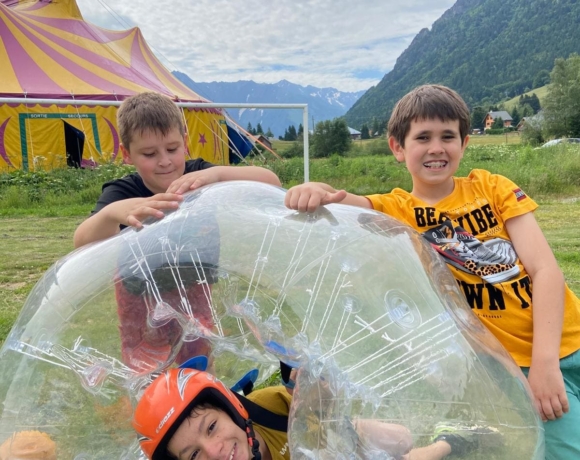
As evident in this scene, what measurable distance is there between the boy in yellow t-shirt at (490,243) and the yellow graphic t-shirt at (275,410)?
2.85 ft

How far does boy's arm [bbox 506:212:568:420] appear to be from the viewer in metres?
1.83

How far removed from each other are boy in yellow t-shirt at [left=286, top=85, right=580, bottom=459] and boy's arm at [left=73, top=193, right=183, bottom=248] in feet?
1.59

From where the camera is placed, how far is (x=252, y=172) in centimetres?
237

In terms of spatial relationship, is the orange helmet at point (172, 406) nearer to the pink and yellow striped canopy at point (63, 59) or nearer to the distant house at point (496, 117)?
the pink and yellow striped canopy at point (63, 59)

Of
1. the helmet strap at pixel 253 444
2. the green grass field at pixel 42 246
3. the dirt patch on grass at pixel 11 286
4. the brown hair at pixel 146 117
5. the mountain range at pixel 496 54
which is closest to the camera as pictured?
the helmet strap at pixel 253 444

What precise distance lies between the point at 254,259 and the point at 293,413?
519 mm

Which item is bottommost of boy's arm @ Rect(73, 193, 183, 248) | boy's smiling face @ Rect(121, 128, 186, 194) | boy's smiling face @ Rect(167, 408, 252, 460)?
boy's smiling face @ Rect(167, 408, 252, 460)

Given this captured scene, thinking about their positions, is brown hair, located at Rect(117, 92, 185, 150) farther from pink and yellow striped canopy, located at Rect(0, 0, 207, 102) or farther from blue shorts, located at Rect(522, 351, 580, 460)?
pink and yellow striped canopy, located at Rect(0, 0, 207, 102)

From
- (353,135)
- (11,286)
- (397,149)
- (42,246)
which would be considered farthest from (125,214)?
(353,135)

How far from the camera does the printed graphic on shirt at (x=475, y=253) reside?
6.73 feet

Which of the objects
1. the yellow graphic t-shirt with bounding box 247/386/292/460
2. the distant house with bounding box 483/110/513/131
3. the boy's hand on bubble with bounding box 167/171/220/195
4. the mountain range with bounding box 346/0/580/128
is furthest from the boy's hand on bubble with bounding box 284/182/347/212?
the mountain range with bounding box 346/0/580/128

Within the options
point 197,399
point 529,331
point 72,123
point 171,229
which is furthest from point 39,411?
point 72,123

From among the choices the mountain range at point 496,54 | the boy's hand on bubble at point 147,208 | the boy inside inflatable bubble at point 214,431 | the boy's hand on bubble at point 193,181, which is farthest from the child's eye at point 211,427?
the mountain range at point 496,54

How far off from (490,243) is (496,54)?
6625 inches
